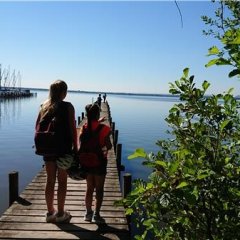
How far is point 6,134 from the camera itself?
29.3m

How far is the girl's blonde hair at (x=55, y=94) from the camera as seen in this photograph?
490 cm

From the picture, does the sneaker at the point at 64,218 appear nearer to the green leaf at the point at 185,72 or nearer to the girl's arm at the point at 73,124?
the girl's arm at the point at 73,124

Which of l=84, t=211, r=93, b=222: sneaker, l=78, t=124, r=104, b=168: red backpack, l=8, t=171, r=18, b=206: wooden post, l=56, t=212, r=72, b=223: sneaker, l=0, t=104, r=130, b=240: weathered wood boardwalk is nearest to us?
l=0, t=104, r=130, b=240: weathered wood boardwalk

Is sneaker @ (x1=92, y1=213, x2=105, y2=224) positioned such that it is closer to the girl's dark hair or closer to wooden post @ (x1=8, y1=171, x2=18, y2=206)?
the girl's dark hair

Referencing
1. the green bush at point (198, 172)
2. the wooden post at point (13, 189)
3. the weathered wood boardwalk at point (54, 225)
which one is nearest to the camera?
the green bush at point (198, 172)

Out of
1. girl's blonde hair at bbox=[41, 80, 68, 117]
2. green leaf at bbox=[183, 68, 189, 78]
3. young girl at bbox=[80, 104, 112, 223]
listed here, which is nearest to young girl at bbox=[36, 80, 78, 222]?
girl's blonde hair at bbox=[41, 80, 68, 117]

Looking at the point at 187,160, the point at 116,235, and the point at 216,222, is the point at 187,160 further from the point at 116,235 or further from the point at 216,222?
the point at 116,235

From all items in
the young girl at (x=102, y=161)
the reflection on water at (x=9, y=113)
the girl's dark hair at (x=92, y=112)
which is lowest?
the reflection on water at (x=9, y=113)

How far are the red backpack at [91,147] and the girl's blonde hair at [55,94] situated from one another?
1.95 ft

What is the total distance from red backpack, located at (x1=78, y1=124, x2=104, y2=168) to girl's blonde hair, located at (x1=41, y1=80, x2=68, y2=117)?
0.59 metres

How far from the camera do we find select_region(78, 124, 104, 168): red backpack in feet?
17.2

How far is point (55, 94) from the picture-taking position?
16.2 feet

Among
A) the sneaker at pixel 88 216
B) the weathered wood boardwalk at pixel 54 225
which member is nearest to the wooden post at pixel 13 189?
the weathered wood boardwalk at pixel 54 225

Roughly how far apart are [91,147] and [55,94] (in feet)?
3.10
